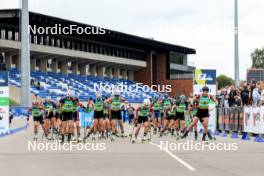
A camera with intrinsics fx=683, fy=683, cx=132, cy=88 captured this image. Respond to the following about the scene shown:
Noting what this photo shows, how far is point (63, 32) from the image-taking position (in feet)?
253

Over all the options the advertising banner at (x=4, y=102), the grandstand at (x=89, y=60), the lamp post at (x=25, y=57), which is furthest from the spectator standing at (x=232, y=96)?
the grandstand at (x=89, y=60)

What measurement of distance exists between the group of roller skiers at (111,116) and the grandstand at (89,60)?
31951 mm

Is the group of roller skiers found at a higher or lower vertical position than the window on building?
lower

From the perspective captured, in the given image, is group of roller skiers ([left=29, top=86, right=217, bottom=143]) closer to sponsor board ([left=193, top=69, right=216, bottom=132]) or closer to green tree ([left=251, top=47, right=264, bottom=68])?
sponsor board ([left=193, top=69, right=216, bottom=132])

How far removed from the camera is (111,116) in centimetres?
A: 2797

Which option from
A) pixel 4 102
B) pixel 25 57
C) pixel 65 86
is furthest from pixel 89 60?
pixel 4 102

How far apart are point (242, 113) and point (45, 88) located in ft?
130

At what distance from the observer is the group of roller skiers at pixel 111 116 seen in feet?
82.3

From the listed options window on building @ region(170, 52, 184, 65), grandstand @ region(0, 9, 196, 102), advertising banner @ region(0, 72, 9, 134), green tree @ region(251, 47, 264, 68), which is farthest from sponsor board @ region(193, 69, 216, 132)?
green tree @ region(251, 47, 264, 68)

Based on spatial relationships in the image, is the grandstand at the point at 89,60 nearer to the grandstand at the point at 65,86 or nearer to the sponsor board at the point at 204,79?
the grandstand at the point at 65,86

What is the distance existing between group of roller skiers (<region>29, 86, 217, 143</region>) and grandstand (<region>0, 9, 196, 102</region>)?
31951 millimetres

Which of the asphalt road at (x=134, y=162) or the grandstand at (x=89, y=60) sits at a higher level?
the grandstand at (x=89, y=60)

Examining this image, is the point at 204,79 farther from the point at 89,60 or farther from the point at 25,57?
the point at 89,60

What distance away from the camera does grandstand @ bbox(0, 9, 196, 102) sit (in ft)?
229
